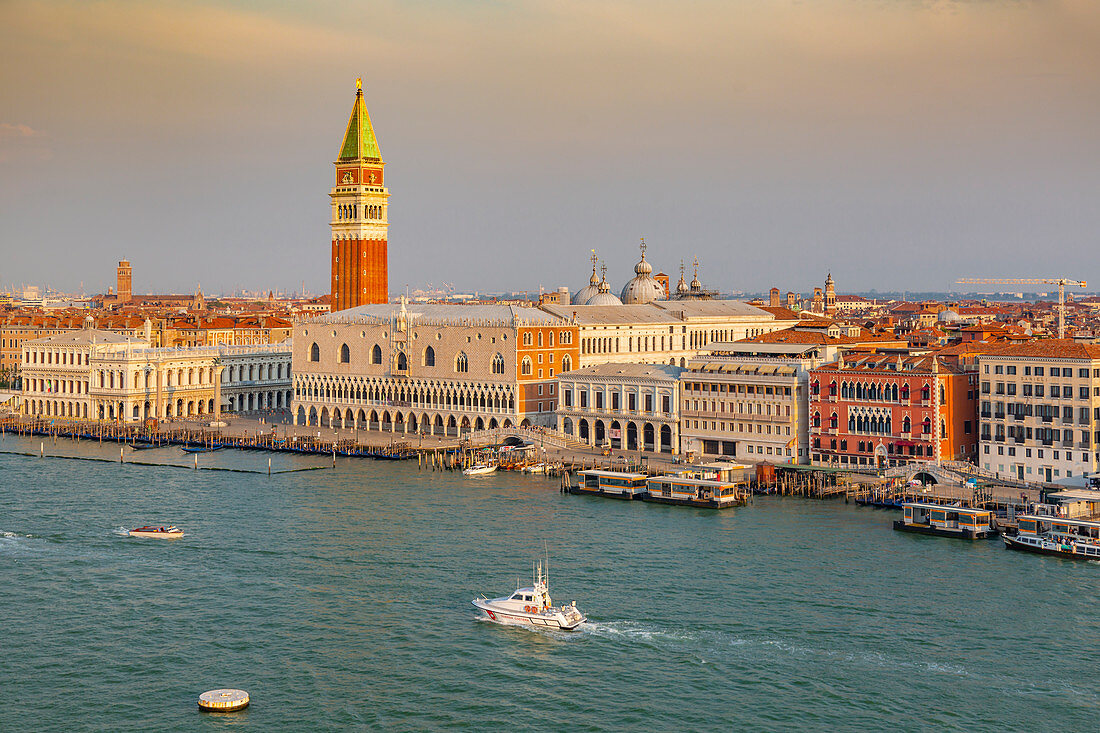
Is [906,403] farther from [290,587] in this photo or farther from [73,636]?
[73,636]

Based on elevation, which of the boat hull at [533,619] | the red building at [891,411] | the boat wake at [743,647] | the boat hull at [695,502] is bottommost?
the boat wake at [743,647]

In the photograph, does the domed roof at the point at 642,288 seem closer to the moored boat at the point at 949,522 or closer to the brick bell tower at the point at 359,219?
the brick bell tower at the point at 359,219

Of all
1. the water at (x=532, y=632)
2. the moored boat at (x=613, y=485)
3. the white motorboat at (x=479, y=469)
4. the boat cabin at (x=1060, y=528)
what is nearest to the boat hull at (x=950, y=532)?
the water at (x=532, y=632)

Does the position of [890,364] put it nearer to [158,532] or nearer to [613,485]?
[613,485]

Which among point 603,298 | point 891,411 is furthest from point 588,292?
point 891,411

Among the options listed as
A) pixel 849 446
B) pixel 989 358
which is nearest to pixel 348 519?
pixel 849 446

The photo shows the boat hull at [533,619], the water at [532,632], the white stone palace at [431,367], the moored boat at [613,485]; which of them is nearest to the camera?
the water at [532,632]

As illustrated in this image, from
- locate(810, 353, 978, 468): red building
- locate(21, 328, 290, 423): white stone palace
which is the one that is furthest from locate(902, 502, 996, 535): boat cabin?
locate(21, 328, 290, 423): white stone palace
